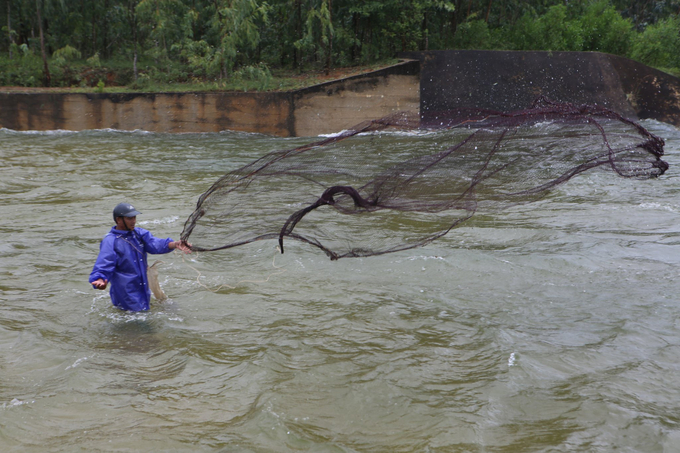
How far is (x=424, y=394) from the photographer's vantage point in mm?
5273

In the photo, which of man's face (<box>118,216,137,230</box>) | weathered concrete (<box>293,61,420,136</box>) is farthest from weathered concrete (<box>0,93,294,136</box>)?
man's face (<box>118,216,137,230</box>)

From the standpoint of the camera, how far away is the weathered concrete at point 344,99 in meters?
21.0

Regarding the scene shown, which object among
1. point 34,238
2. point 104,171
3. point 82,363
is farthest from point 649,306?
point 104,171

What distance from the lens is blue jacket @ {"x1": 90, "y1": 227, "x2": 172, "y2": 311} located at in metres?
6.21

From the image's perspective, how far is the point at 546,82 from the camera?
832 inches

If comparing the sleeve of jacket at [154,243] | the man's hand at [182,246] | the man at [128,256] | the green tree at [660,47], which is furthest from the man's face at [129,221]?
the green tree at [660,47]

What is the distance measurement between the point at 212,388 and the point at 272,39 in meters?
23.4

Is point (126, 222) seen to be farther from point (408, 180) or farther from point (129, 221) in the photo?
point (408, 180)

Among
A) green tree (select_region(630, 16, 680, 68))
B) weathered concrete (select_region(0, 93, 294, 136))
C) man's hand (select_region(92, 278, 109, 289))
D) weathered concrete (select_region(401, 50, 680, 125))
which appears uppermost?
green tree (select_region(630, 16, 680, 68))

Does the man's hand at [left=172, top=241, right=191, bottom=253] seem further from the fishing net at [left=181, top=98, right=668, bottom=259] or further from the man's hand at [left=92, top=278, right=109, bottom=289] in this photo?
the man's hand at [left=92, top=278, right=109, bottom=289]

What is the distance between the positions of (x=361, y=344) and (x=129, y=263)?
2527mm

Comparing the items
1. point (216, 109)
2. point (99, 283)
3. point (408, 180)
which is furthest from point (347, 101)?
point (99, 283)

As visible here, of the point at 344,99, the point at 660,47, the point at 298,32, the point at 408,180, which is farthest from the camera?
the point at 660,47

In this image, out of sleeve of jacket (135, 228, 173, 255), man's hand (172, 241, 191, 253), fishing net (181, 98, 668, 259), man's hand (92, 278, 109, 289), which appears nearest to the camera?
man's hand (92, 278, 109, 289)
